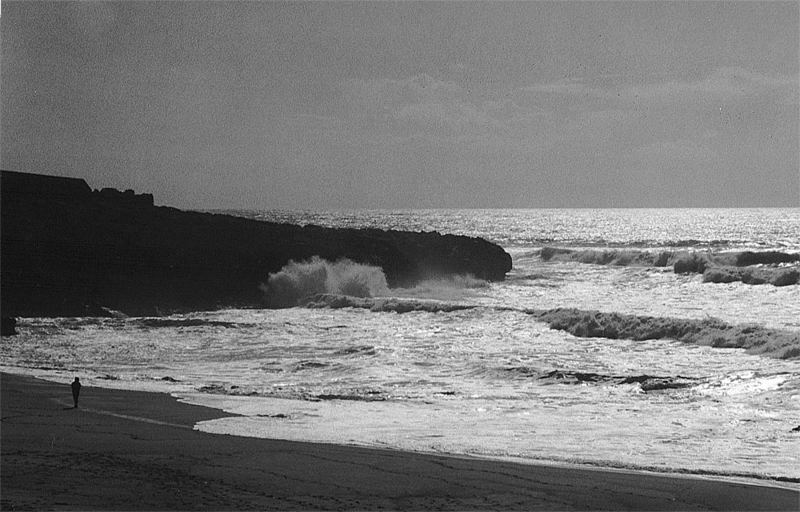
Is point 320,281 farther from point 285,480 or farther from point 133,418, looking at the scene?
point 285,480

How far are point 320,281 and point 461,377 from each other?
2338 centimetres

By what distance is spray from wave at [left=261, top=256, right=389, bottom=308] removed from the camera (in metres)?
38.7

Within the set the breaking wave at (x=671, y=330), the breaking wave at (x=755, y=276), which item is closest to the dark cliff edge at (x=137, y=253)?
the breaking wave at (x=671, y=330)

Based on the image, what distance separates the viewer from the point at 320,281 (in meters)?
41.5

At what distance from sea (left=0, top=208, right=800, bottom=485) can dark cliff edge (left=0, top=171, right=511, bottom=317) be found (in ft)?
9.00

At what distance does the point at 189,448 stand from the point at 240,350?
11.6m

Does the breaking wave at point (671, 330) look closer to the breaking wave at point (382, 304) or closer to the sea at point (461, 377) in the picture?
the breaking wave at point (382, 304)

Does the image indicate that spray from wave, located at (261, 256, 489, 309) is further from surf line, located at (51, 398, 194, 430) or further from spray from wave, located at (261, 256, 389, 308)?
surf line, located at (51, 398, 194, 430)

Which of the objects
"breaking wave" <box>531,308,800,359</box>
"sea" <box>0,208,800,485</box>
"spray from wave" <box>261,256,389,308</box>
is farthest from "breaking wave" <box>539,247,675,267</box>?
"breaking wave" <box>531,308,800,359</box>

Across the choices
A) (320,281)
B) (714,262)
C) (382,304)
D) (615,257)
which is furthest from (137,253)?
(615,257)

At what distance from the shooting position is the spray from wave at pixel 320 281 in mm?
38719

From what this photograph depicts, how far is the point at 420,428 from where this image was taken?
43.4ft

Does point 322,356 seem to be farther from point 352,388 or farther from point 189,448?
point 189,448

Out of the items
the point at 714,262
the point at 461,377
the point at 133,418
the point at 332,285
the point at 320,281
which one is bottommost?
the point at 133,418
